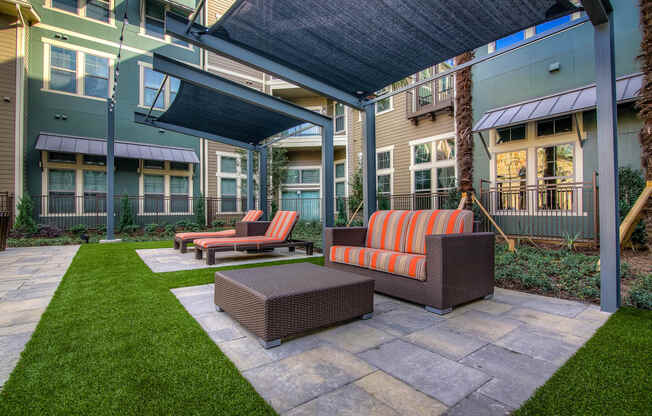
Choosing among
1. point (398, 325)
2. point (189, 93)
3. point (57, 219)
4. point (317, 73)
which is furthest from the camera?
point (57, 219)

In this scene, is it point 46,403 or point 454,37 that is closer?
point 46,403

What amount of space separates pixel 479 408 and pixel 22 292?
4475 mm

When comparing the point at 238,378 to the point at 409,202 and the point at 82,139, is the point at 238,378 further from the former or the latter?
the point at 82,139

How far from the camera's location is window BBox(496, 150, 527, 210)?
310 inches

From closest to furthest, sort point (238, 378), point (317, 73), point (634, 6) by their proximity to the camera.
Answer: point (238, 378), point (317, 73), point (634, 6)

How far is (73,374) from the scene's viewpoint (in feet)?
5.53

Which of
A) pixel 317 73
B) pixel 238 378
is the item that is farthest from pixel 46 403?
pixel 317 73

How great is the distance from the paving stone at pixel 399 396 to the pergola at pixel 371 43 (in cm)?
246

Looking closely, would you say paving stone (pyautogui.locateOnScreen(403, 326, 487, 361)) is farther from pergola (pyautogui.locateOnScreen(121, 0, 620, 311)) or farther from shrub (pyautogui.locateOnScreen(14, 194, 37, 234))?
shrub (pyautogui.locateOnScreen(14, 194, 37, 234))

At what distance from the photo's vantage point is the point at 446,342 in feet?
7.11

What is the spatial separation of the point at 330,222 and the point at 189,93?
341 centimetres

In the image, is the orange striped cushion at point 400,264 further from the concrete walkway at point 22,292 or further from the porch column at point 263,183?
the porch column at point 263,183

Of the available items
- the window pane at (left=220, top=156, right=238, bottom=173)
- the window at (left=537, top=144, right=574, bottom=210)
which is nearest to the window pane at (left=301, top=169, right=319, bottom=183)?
the window pane at (left=220, top=156, right=238, bottom=173)

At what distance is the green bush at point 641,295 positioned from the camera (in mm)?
2893
